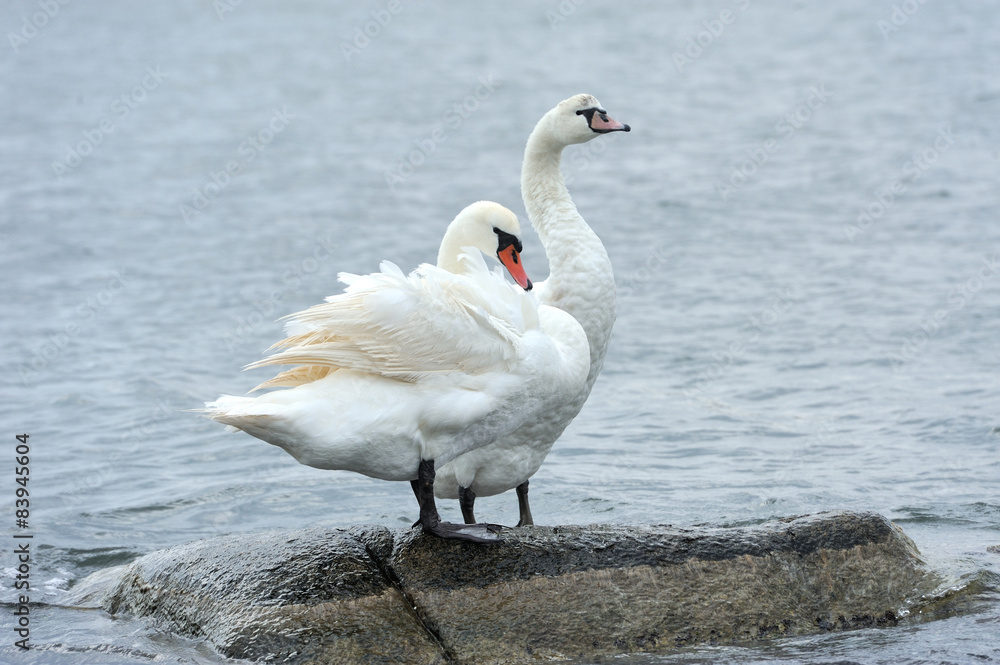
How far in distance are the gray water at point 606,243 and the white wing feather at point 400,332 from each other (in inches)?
57.5

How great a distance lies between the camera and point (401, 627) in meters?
5.34

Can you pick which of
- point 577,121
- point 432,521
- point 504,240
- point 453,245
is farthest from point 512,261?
point 432,521

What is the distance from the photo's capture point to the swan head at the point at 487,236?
6.49 m

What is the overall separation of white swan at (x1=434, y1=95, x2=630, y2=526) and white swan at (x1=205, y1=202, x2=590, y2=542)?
0.66 metres

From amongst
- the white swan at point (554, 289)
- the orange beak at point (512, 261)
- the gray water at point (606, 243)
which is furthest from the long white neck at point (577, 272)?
the gray water at point (606, 243)

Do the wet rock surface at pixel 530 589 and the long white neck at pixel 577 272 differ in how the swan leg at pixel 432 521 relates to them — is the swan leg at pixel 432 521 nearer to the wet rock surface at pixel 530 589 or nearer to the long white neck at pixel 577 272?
the wet rock surface at pixel 530 589

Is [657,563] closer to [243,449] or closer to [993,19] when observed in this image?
[243,449]

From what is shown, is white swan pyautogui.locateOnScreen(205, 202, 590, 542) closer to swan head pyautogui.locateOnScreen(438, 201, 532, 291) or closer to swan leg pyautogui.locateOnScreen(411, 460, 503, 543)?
swan leg pyautogui.locateOnScreen(411, 460, 503, 543)

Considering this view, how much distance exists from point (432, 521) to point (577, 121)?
9.10 feet

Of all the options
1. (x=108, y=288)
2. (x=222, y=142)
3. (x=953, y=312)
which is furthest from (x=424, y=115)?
(x=953, y=312)

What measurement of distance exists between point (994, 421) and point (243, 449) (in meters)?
6.17

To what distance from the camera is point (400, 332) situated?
5.48 m

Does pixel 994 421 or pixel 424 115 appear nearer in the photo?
pixel 994 421

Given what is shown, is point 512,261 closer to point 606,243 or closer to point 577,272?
point 577,272
